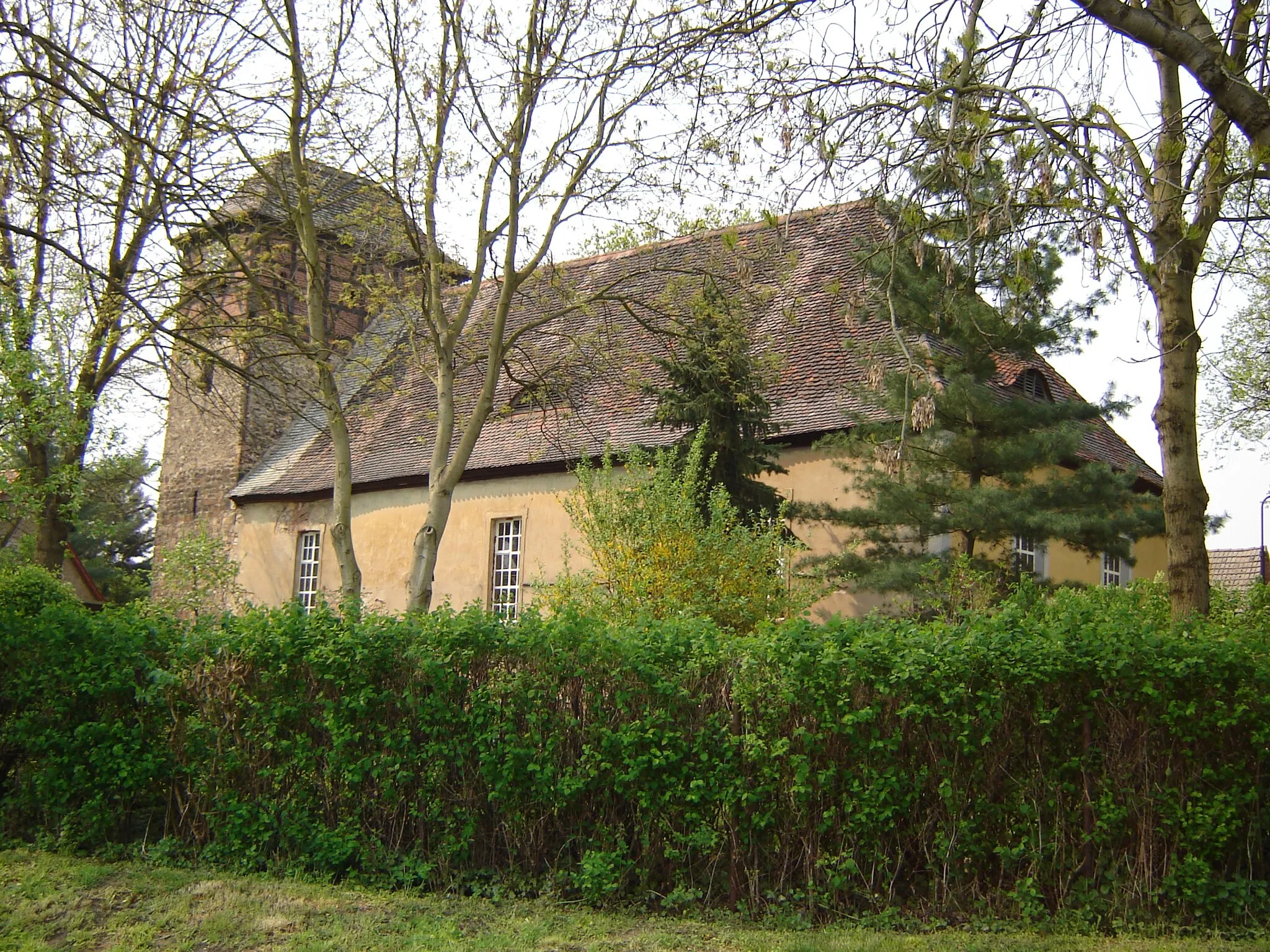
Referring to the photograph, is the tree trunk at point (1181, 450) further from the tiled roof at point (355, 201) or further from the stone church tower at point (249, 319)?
the tiled roof at point (355, 201)

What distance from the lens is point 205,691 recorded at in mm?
8430

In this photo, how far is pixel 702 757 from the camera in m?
7.24

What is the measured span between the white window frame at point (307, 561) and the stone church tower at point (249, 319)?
101 inches

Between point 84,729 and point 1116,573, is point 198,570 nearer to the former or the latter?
point 84,729

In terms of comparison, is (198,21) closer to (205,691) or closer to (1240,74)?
(205,691)

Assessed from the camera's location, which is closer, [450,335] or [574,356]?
[450,335]

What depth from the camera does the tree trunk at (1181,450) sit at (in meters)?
8.76

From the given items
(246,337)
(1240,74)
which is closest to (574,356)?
(246,337)

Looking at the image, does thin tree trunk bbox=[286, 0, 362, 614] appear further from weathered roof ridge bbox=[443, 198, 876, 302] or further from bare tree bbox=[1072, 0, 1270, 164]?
bare tree bbox=[1072, 0, 1270, 164]

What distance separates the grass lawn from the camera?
→ 6.43 meters

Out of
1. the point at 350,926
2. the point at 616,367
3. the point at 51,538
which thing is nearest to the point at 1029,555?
the point at 616,367

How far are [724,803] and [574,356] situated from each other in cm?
1244

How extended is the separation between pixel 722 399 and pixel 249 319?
6.13 metres

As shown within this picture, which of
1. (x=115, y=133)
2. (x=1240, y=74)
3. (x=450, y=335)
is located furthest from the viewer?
(x=450, y=335)
